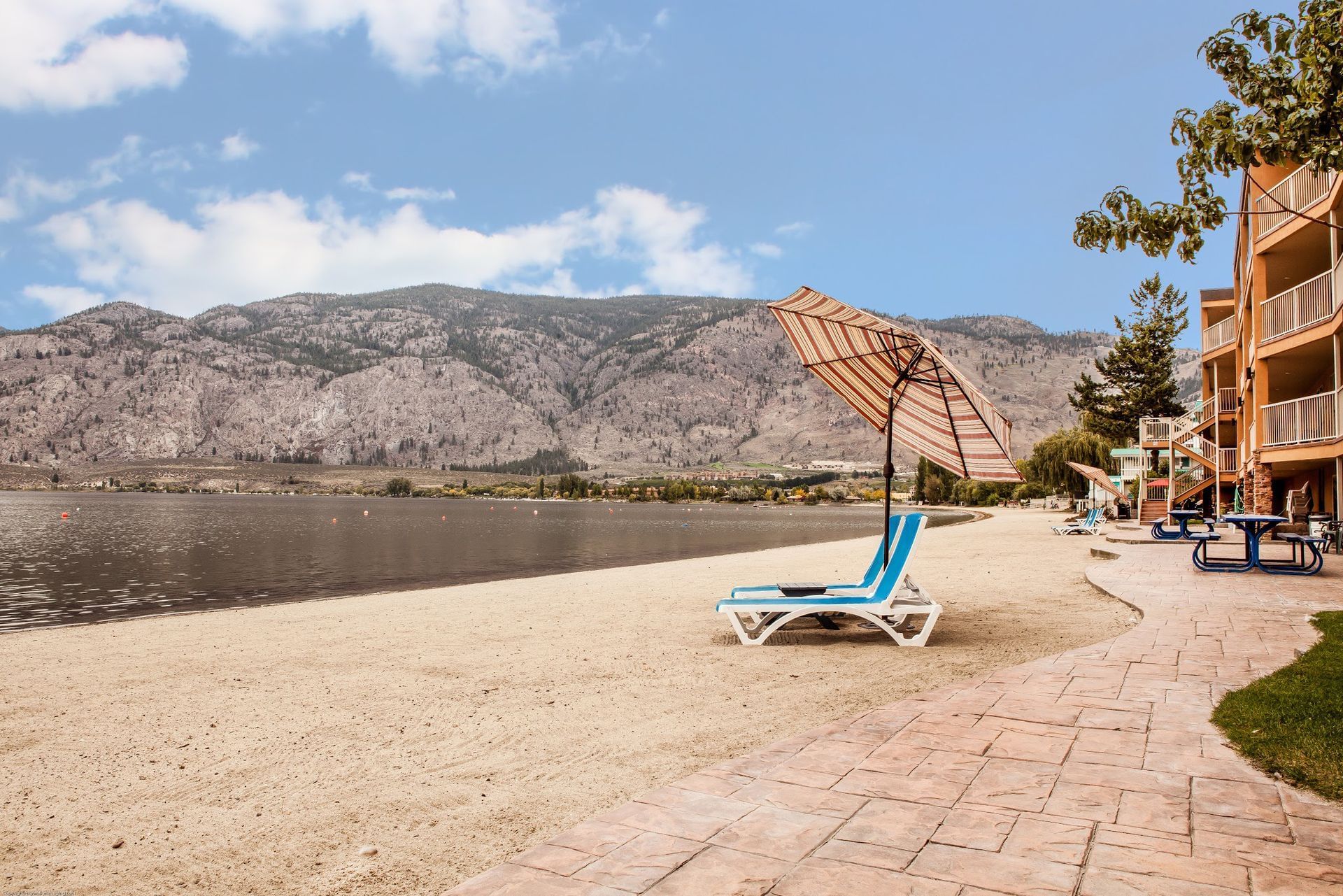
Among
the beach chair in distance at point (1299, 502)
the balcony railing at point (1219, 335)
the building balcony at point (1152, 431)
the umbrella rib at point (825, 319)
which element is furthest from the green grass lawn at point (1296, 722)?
the balcony railing at point (1219, 335)

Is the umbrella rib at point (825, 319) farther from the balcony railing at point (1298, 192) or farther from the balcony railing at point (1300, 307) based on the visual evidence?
the balcony railing at point (1300, 307)

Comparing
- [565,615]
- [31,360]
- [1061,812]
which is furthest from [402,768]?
[31,360]

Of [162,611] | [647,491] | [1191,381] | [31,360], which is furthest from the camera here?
[1191,381]

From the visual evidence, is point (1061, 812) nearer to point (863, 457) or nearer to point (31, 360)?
point (863, 457)

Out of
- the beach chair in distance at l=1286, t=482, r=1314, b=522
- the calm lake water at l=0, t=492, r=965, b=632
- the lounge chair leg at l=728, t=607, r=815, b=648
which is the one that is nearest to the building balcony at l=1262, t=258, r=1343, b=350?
the beach chair in distance at l=1286, t=482, r=1314, b=522

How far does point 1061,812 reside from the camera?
3072 millimetres

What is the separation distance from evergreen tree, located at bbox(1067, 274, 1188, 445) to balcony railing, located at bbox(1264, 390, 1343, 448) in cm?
1971

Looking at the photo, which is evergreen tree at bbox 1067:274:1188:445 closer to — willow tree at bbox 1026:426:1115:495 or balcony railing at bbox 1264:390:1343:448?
willow tree at bbox 1026:426:1115:495

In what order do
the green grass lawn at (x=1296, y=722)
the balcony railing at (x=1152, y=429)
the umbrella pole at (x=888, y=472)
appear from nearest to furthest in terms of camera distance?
the green grass lawn at (x=1296, y=722) < the umbrella pole at (x=888, y=472) < the balcony railing at (x=1152, y=429)

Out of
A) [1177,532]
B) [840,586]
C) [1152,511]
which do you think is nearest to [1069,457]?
[1152,511]

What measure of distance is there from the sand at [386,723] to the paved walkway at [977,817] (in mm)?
485

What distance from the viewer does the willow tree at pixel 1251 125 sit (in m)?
3.81

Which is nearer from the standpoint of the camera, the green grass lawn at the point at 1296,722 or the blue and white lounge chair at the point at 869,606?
the green grass lawn at the point at 1296,722

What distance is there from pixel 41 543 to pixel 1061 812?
36760mm
